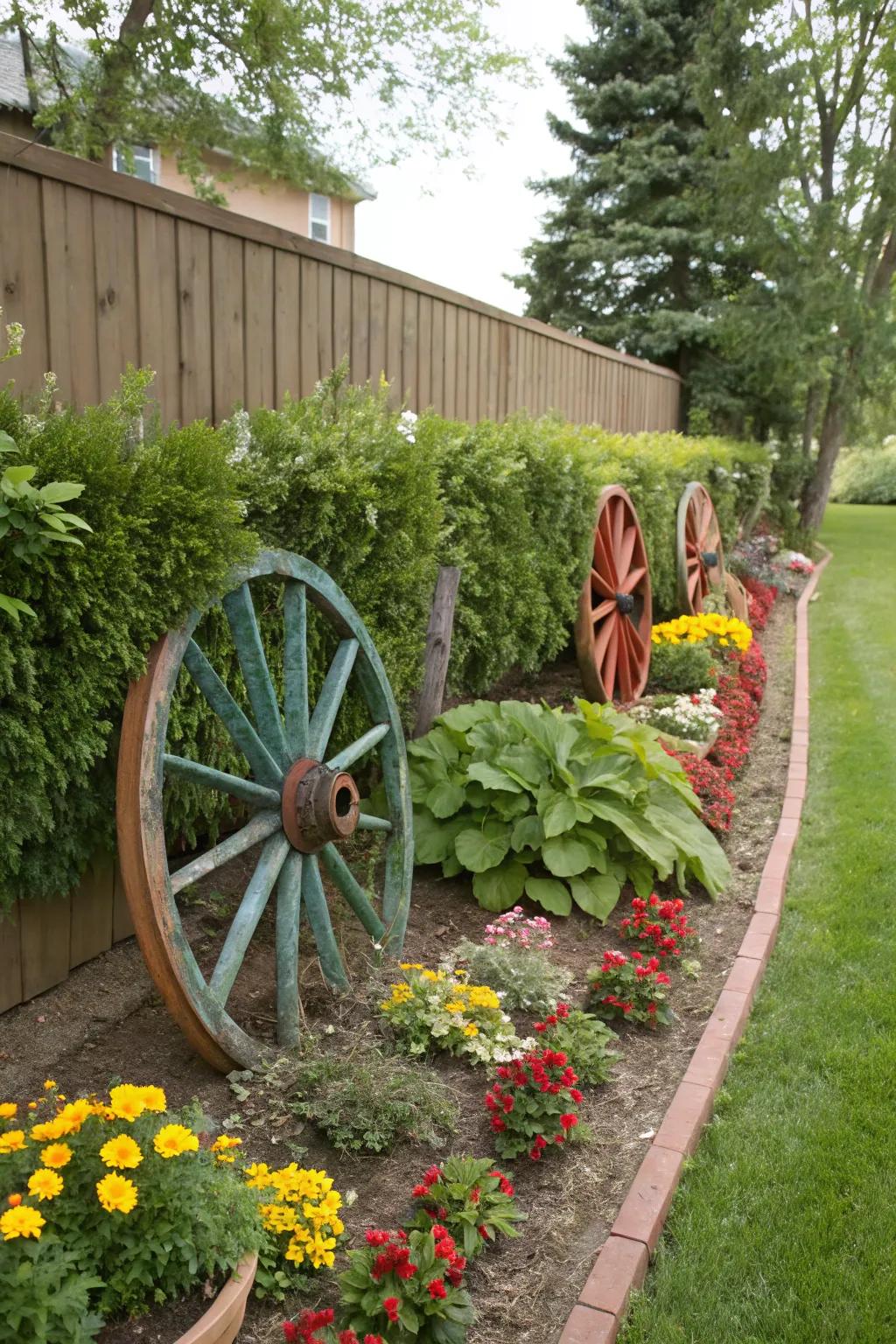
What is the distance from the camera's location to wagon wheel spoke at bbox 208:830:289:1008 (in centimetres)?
262

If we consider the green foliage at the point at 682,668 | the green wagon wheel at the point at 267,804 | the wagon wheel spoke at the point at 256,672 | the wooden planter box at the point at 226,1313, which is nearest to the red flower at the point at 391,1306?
the wooden planter box at the point at 226,1313

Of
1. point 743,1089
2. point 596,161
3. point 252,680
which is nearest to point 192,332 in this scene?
point 252,680

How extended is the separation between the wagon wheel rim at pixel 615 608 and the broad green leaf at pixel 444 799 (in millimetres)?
2101

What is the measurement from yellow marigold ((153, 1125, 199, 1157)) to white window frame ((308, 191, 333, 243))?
2160cm

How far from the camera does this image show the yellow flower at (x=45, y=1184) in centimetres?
160

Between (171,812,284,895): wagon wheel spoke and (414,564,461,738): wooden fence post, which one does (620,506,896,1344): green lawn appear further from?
(414,564,461,738): wooden fence post

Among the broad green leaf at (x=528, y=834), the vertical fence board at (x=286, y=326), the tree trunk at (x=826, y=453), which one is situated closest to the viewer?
the broad green leaf at (x=528, y=834)

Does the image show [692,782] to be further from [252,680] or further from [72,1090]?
[72,1090]

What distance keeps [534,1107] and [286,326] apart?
314cm

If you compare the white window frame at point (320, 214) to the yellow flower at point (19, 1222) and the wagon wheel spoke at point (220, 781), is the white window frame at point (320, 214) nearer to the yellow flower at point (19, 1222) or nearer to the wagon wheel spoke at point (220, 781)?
the wagon wheel spoke at point (220, 781)

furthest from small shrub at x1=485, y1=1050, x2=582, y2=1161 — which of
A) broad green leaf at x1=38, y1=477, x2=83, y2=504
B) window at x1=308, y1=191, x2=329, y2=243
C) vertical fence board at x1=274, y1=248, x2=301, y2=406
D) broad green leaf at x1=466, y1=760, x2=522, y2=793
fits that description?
window at x1=308, y1=191, x2=329, y2=243

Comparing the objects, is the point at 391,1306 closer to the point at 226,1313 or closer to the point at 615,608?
the point at 226,1313

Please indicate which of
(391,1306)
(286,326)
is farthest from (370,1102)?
(286,326)

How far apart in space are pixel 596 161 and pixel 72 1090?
2044cm
